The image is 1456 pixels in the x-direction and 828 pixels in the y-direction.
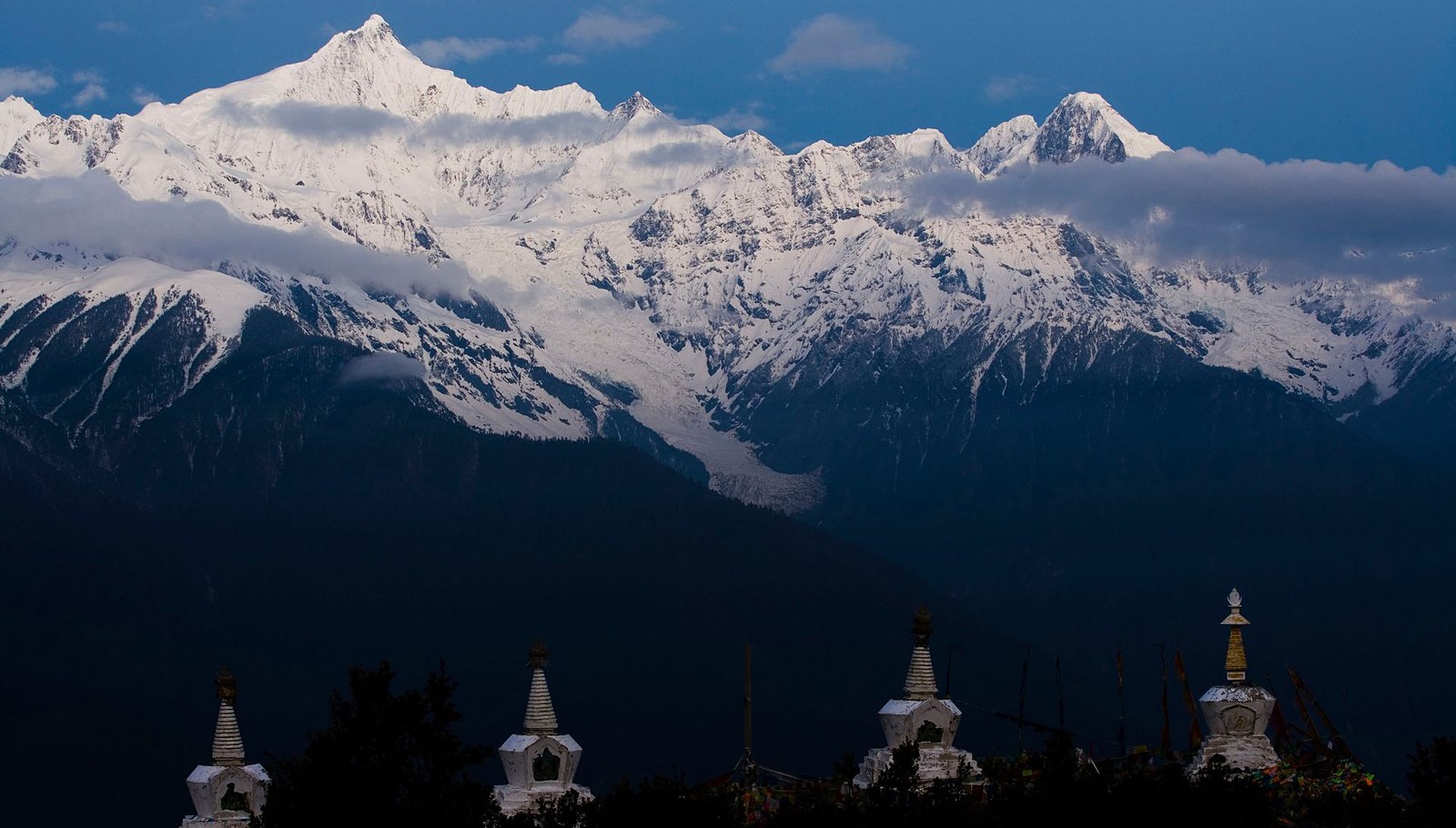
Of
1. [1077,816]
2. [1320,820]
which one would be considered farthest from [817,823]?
[1320,820]

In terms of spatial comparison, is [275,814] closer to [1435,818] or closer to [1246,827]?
[1246,827]

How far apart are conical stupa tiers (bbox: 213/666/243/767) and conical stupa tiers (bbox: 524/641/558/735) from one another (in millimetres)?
12792

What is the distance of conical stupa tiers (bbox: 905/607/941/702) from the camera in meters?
120

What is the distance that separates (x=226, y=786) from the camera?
12262 centimetres

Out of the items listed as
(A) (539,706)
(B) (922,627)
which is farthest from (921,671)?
(A) (539,706)

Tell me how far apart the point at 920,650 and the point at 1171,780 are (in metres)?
19.7

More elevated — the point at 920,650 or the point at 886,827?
the point at 920,650

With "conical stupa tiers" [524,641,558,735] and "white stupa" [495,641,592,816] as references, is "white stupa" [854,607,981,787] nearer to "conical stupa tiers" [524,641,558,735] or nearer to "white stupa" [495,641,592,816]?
"white stupa" [495,641,592,816]

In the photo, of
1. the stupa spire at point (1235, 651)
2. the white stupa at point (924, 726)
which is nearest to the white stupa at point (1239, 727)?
the stupa spire at point (1235, 651)

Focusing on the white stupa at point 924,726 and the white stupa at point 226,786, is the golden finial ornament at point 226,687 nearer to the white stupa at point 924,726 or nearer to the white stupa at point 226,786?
the white stupa at point 226,786

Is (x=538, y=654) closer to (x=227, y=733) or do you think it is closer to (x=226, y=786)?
(x=227, y=733)

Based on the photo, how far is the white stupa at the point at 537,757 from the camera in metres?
122

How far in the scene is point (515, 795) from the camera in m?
121

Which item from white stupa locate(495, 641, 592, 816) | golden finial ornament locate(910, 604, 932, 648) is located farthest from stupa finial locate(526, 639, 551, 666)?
golden finial ornament locate(910, 604, 932, 648)
